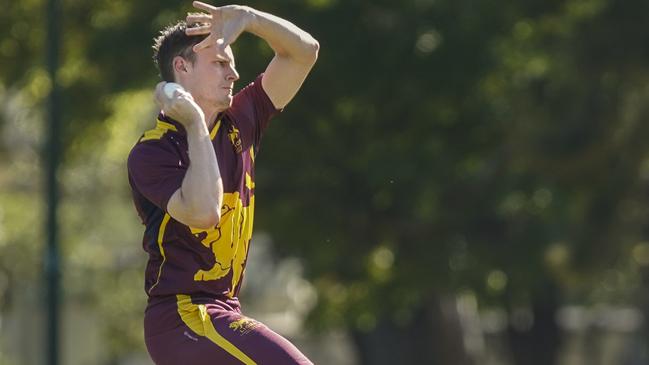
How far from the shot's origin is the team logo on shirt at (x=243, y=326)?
562cm

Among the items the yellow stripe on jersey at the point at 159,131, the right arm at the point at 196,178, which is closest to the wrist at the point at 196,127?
the right arm at the point at 196,178

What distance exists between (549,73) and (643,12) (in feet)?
4.51

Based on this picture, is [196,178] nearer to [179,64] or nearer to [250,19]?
[179,64]

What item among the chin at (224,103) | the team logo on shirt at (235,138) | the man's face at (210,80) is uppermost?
the man's face at (210,80)

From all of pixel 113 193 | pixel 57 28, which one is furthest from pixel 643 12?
pixel 113 193

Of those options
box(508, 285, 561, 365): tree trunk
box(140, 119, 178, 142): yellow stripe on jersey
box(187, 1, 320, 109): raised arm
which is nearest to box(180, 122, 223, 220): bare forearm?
box(140, 119, 178, 142): yellow stripe on jersey

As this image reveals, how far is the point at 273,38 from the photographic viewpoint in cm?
620

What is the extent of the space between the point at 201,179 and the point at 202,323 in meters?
0.54

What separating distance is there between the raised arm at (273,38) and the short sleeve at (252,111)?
0.03 meters

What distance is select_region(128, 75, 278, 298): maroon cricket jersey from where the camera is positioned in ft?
18.6

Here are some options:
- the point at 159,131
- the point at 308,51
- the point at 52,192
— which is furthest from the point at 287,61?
the point at 52,192

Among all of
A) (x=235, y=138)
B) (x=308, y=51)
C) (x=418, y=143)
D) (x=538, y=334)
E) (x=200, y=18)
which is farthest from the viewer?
(x=538, y=334)

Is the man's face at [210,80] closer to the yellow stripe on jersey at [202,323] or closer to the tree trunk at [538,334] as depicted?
the yellow stripe on jersey at [202,323]

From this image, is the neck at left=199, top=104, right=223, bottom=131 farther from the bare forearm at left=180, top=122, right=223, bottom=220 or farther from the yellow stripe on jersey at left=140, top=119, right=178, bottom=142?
the bare forearm at left=180, top=122, right=223, bottom=220
